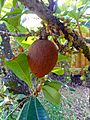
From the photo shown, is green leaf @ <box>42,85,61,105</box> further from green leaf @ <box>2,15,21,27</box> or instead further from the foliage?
green leaf @ <box>2,15,21,27</box>

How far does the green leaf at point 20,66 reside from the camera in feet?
1.48

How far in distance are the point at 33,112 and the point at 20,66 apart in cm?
8

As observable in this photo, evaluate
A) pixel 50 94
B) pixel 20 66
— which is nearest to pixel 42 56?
pixel 20 66

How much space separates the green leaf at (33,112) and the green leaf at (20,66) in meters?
0.05

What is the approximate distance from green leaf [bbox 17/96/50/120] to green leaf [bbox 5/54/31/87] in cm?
5

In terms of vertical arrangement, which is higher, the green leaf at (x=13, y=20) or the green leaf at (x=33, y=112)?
the green leaf at (x=13, y=20)

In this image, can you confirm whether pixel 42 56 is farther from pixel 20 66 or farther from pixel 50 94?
pixel 50 94

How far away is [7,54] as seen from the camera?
127 cm

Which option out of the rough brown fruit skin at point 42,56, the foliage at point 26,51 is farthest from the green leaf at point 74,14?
the rough brown fruit skin at point 42,56

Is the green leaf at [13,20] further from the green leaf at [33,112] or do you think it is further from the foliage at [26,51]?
the green leaf at [33,112]

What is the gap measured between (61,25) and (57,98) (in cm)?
18

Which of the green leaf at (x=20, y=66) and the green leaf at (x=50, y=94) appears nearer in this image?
the green leaf at (x=20, y=66)

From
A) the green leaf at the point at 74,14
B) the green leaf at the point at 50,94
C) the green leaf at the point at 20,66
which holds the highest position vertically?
the green leaf at the point at 74,14

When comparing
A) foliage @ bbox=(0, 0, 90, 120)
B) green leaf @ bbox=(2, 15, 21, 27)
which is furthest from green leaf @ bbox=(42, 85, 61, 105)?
green leaf @ bbox=(2, 15, 21, 27)
